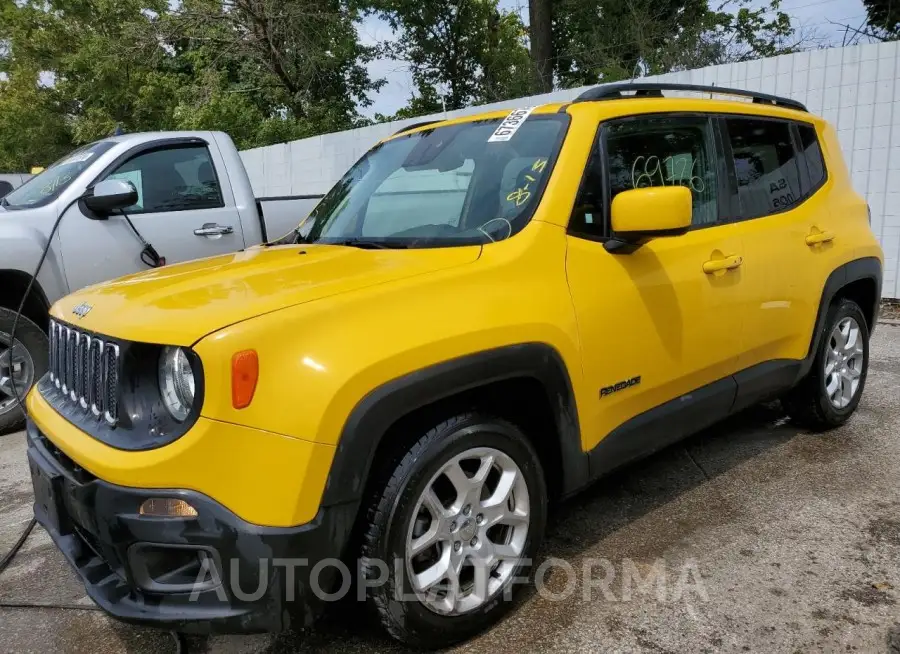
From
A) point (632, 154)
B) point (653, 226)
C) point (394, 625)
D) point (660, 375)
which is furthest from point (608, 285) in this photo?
point (394, 625)

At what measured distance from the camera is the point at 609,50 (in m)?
17.3

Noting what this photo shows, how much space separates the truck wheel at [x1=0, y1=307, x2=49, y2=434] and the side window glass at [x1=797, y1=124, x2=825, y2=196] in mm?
4749

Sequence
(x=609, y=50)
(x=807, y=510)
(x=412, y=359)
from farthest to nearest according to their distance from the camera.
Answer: (x=609, y=50)
(x=807, y=510)
(x=412, y=359)

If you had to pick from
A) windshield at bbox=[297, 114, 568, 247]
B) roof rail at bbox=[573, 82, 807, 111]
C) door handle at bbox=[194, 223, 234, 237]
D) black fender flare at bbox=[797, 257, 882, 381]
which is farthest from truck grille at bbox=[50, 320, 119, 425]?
black fender flare at bbox=[797, 257, 882, 381]

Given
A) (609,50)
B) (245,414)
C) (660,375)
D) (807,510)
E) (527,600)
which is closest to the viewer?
(245,414)

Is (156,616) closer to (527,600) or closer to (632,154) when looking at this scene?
(527,600)

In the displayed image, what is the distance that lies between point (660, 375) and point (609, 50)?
1622cm

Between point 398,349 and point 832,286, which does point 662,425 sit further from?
point 832,286

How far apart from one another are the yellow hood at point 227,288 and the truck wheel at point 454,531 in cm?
55

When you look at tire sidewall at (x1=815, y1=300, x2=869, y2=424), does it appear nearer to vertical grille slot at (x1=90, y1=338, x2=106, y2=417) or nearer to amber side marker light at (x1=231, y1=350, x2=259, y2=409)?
amber side marker light at (x1=231, y1=350, x2=259, y2=409)

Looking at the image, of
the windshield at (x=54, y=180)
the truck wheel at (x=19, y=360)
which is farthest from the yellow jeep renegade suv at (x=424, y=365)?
the windshield at (x=54, y=180)

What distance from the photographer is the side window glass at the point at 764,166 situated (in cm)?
349

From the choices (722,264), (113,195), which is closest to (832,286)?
(722,264)

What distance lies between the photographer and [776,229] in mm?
3525
